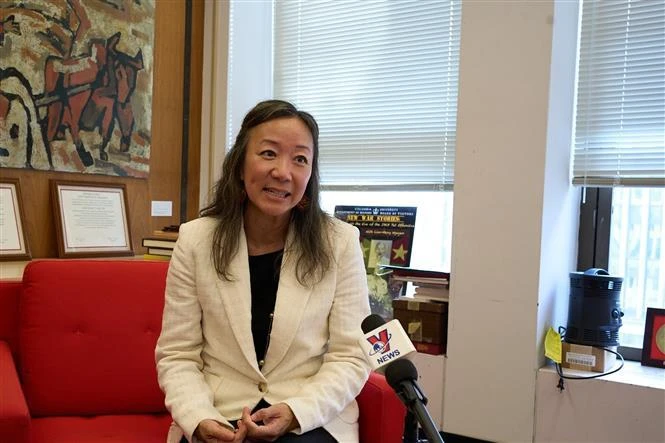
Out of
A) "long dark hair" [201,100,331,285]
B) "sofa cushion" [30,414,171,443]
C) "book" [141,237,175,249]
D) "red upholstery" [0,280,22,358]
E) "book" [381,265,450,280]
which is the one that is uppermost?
"long dark hair" [201,100,331,285]

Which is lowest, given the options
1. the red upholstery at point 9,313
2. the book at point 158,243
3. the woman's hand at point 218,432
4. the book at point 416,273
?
the woman's hand at point 218,432

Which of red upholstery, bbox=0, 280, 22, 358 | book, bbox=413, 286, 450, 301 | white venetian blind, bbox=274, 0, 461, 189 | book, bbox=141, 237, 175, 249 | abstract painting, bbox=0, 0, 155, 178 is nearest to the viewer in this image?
red upholstery, bbox=0, 280, 22, 358

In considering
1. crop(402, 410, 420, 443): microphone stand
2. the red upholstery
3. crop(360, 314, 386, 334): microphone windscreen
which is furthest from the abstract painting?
crop(402, 410, 420, 443): microphone stand

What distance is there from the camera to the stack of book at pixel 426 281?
2.72m

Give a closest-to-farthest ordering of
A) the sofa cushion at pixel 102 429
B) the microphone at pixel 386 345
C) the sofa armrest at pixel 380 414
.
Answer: the microphone at pixel 386 345 → the sofa armrest at pixel 380 414 → the sofa cushion at pixel 102 429

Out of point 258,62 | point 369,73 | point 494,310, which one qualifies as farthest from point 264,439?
point 258,62

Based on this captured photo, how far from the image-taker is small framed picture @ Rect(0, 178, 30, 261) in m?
2.58

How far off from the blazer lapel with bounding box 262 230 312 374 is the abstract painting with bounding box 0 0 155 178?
5.89ft

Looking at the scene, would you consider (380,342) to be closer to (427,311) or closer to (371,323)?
(371,323)

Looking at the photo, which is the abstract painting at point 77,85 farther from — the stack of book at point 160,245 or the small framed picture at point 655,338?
the small framed picture at point 655,338

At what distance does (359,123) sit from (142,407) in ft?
6.38

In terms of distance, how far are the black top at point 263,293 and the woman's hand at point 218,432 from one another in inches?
7.7

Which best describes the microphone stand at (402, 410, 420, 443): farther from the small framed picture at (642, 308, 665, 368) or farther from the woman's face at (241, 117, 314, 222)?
the small framed picture at (642, 308, 665, 368)

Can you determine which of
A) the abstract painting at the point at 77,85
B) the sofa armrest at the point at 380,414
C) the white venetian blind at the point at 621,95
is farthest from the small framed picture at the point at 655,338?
the abstract painting at the point at 77,85
